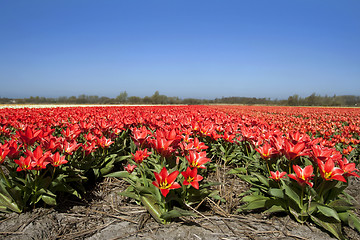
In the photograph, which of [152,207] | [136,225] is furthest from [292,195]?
[136,225]

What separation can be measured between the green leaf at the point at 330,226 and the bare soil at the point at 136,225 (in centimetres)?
7

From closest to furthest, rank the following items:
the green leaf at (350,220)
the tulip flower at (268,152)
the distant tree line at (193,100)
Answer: the green leaf at (350,220) → the tulip flower at (268,152) → the distant tree line at (193,100)

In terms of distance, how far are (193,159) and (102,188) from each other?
1465 mm

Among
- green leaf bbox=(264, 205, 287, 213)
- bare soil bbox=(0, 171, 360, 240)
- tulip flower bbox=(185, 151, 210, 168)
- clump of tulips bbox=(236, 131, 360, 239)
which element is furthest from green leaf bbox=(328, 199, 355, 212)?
tulip flower bbox=(185, 151, 210, 168)

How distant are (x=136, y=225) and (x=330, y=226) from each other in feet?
5.80

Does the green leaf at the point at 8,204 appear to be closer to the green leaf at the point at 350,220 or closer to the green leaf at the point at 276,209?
the green leaf at the point at 276,209

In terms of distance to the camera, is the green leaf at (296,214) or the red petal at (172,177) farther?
the green leaf at (296,214)

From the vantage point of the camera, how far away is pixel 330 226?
1.66 metres

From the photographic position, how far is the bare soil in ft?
5.37

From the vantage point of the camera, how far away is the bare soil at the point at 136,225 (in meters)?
A: 1.64

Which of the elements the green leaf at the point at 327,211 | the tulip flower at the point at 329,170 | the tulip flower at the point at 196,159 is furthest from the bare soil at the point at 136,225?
the tulip flower at the point at 329,170

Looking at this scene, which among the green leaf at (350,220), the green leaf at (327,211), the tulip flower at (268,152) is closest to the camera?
the green leaf at (327,211)

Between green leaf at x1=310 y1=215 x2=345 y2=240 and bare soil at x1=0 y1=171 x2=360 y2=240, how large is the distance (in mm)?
74

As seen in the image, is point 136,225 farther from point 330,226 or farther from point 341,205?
point 341,205
